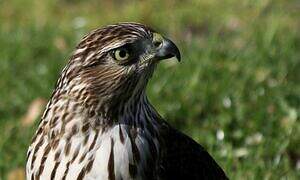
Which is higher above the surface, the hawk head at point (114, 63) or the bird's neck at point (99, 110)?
the hawk head at point (114, 63)

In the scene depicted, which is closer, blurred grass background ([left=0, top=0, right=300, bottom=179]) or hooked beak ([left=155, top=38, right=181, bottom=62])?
hooked beak ([left=155, top=38, right=181, bottom=62])

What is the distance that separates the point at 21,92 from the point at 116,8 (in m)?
2.45

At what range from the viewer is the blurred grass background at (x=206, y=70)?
6984 mm

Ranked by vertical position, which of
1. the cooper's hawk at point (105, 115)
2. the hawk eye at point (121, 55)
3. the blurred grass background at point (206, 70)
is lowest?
the blurred grass background at point (206, 70)

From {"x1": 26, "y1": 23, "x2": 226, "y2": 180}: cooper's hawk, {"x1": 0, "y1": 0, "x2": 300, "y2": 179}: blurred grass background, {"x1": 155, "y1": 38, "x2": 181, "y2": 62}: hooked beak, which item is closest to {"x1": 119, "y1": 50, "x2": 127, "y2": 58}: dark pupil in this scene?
{"x1": 26, "y1": 23, "x2": 226, "y2": 180}: cooper's hawk

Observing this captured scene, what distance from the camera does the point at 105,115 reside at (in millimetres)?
4922

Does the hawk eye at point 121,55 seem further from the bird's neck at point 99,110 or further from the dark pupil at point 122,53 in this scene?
the bird's neck at point 99,110

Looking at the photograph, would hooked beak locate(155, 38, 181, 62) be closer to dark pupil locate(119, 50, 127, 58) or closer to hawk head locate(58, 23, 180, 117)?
hawk head locate(58, 23, 180, 117)

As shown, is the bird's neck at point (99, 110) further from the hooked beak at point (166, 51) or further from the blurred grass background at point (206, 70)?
the blurred grass background at point (206, 70)

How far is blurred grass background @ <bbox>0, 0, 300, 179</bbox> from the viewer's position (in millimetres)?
6984

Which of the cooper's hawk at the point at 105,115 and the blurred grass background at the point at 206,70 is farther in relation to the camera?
the blurred grass background at the point at 206,70

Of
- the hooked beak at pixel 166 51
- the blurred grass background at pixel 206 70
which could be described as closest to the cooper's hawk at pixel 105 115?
the hooked beak at pixel 166 51

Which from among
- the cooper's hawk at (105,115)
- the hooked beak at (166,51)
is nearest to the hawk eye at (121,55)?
the cooper's hawk at (105,115)

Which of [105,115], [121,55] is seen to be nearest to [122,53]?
[121,55]
